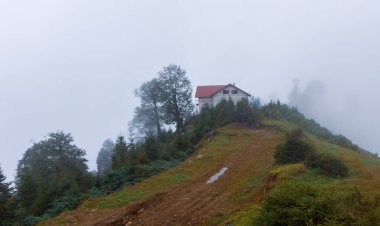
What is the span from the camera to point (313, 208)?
8.38 metres

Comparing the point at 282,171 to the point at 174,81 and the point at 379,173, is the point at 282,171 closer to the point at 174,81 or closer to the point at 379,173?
the point at 379,173

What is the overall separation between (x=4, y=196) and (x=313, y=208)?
19.5m

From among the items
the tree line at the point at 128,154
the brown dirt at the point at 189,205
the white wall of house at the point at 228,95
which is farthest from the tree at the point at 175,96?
the brown dirt at the point at 189,205

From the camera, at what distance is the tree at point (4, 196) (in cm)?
2002

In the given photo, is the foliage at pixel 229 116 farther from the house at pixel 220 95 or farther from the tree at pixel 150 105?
the house at pixel 220 95

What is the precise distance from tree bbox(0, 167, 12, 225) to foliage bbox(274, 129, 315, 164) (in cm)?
1665

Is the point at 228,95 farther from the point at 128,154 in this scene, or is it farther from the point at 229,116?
the point at 128,154

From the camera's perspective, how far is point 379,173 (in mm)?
16234

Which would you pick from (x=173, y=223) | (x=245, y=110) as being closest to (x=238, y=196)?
(x=173, y=223)

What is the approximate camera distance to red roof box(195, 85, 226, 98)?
58903mm

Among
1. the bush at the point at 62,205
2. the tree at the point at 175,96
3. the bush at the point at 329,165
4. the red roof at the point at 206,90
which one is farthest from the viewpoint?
the red roof at the point at 206,90

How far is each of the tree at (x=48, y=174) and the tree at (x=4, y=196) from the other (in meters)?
1.71

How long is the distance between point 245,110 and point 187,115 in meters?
9.96

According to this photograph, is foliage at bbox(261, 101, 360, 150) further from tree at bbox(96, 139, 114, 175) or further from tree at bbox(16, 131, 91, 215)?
tree at bbox(96, 139, 114, 175)
